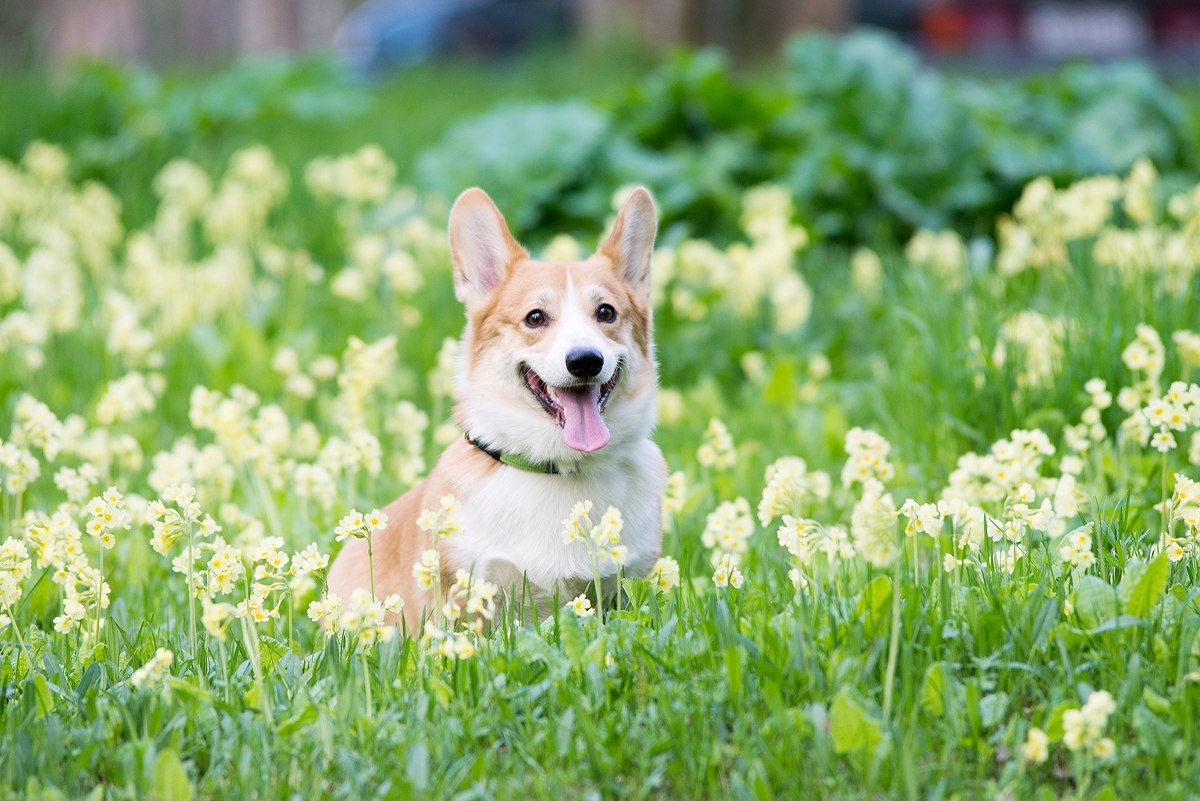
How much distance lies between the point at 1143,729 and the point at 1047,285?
10.3 ft

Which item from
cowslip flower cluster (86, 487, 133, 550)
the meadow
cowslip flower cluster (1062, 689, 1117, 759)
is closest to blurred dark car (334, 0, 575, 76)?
the meadow

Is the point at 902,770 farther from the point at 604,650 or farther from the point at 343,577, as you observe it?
the point at 343,577

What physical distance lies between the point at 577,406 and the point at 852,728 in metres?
1.21

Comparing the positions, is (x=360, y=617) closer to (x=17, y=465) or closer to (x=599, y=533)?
(x=599, y=533)

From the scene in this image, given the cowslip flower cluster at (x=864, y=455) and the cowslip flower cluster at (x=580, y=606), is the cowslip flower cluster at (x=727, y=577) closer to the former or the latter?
the cowslip flower cluster at (x=580, y=606)

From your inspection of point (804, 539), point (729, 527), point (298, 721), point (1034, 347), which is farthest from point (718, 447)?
point (298, 721)

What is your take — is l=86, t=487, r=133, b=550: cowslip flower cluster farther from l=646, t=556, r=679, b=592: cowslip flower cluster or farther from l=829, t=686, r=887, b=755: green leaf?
l=829, t=686, r=887, b=755: green leaf

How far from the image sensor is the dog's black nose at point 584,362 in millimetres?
3436

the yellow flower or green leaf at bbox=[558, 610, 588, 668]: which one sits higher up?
the yellow flower

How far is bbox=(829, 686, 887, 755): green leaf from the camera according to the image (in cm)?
267

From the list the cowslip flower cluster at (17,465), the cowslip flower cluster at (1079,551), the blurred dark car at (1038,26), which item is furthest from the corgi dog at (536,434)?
the blurred dark car at (1038,26)

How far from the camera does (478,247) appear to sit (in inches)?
157

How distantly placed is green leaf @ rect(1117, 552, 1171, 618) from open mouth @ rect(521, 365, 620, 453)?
1328 millimetres

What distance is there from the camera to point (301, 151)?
31.2 feet
